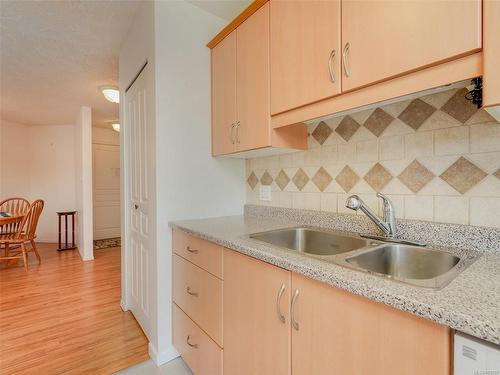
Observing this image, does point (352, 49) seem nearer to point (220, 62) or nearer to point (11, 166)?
point (220, 62)

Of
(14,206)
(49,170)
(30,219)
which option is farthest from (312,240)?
(49,170)

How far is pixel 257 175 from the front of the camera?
1.94m

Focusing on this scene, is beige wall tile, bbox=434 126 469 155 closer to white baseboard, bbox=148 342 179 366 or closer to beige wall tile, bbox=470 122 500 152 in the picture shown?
beige wall tile, bbox=470 122 500 152

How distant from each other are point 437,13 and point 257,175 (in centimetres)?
135

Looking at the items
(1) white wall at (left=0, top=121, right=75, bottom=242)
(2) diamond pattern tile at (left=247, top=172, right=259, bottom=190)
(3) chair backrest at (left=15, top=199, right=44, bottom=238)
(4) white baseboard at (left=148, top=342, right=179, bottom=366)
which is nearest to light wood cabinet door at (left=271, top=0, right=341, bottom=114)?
(2) diamond pattern tile at (left=247, top=172, right=259, bottom=190)

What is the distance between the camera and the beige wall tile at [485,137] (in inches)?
35.8

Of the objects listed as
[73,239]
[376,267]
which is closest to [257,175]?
[376,267]

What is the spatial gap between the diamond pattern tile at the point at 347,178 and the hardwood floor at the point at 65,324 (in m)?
1.67

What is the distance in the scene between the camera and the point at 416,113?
110 centimetres

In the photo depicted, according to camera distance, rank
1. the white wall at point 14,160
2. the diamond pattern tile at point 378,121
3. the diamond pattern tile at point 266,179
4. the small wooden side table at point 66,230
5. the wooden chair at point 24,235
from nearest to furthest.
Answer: the diamond pattern tile at point 378,121 < the diamond pattern tile at point 266,179 < the wooden chair at point 24,235 < the small wooden side table at point 66,230 < the white wall at point 14,160

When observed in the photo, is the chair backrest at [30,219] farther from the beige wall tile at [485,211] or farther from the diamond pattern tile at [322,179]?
the beige wall tile at [485,211]

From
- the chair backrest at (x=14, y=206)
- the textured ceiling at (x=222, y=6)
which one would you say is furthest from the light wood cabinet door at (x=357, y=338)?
the chair backrest at (x=14, y=206)

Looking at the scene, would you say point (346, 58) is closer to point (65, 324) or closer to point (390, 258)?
point (390, 258)

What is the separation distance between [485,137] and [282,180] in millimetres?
1033
